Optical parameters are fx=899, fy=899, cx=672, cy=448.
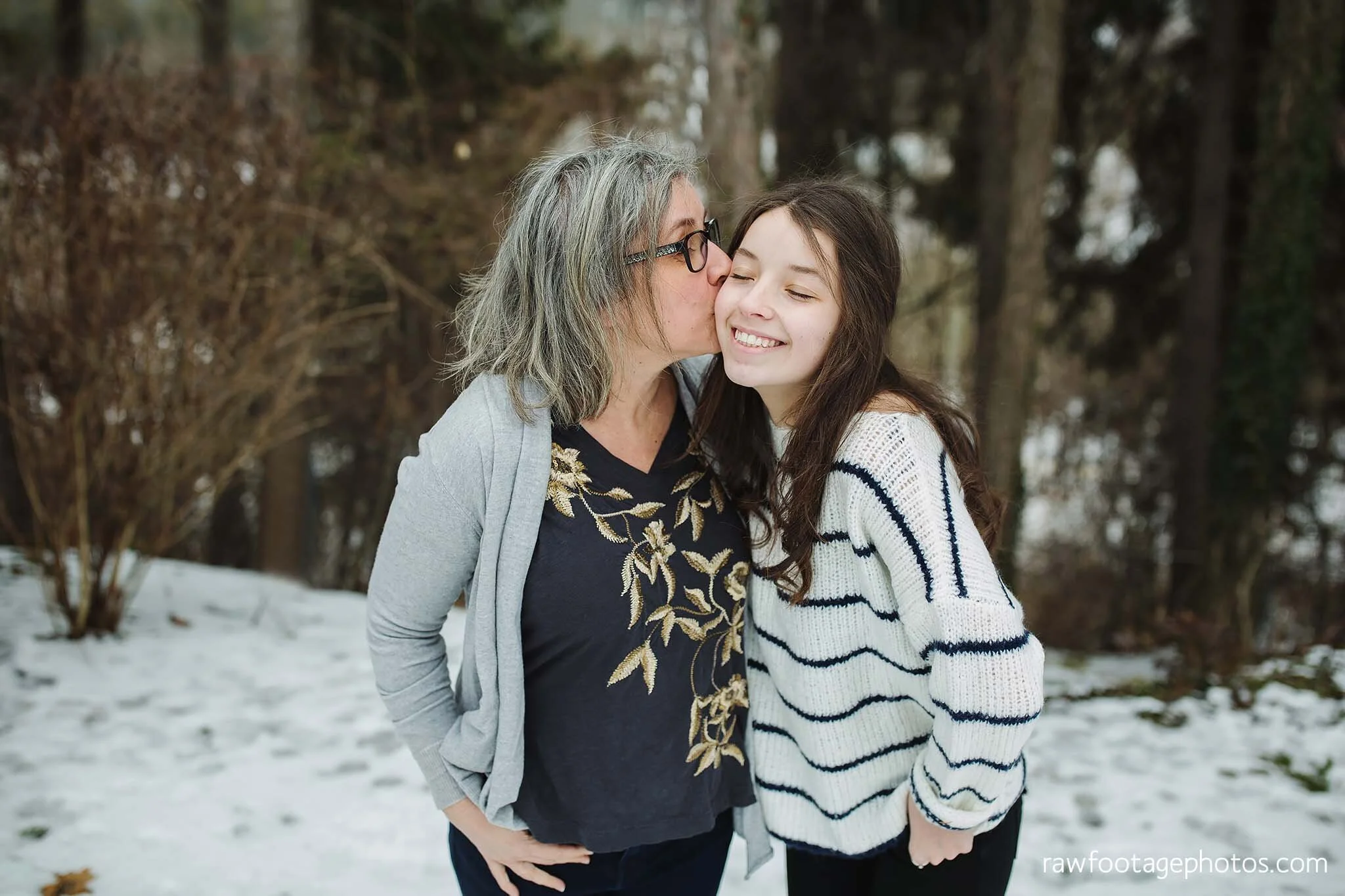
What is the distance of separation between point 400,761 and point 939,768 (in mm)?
2479

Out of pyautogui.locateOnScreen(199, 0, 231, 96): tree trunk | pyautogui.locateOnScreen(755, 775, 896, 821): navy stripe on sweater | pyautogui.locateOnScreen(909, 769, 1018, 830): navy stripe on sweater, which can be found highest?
pyautogui.locateOnScreen(199, 0, 231, 96): tree trunk

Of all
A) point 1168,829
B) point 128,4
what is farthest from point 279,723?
point 128,4

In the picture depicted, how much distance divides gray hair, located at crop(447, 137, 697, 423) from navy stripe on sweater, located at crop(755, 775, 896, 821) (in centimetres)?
78

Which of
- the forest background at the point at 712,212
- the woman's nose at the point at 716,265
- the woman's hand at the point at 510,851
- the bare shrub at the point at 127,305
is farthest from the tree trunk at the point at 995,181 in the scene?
the woman's hand at the point at 510,851

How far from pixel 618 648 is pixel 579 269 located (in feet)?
2.07

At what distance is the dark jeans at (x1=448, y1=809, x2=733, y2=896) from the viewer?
1.57 meters

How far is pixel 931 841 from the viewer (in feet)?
4.75

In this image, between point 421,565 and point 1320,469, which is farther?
point 1320,469

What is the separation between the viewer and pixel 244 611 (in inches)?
193

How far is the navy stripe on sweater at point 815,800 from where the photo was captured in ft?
5.16

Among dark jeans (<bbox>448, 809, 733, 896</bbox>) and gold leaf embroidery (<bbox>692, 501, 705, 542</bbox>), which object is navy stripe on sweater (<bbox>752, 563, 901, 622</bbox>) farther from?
dark jeans (<bbox>448, 809, 733, 896</bbox>)

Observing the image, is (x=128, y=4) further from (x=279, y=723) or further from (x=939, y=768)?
(x=939, y=768)

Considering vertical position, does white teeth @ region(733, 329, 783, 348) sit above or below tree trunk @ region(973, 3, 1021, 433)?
below

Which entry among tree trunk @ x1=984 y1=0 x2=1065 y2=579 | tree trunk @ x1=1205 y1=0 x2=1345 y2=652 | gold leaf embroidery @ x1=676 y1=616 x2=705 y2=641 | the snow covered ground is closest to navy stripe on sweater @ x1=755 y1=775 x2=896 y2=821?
gold leaf embroidery @ x1=676 y1=616 x2=705 y2=641
